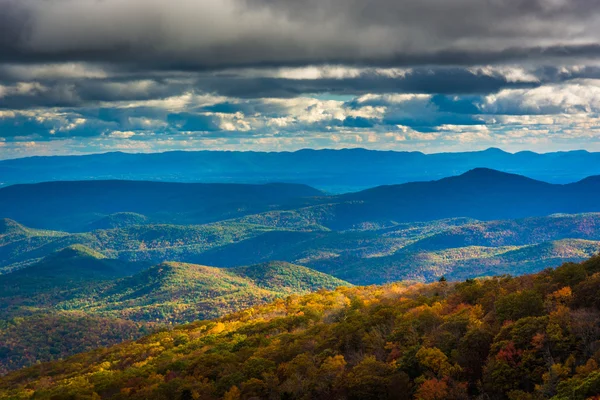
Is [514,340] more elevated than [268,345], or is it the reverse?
[514,340]

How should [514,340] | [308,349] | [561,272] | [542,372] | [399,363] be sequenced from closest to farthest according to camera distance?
[542,372]
[514,340]
[399,363]
[561,272]
[308,349]

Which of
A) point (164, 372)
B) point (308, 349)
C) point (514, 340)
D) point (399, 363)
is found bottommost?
point (164, 372)

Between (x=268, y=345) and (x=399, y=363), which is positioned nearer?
(x=399, y=363)

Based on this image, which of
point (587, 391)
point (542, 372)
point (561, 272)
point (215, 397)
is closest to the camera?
point (587, 391)

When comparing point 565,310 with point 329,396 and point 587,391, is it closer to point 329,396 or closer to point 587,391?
point 587,391

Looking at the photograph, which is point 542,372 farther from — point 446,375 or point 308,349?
point 308,349

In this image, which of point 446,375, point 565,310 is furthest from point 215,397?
point 565,310

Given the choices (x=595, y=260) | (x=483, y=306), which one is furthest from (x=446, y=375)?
(x=595, y=260)
